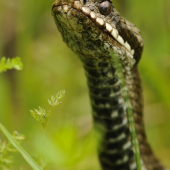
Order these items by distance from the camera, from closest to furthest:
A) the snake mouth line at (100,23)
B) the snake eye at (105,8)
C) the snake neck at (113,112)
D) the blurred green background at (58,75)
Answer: the snake mouth line at (100,23), the snake eye at (105,8), the snake neck at (113,112), the blurred green background at (58,75)

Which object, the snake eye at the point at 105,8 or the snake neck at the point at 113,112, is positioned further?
the snake neck at the point at 113,112

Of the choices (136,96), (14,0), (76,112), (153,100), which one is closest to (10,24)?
(14,0)

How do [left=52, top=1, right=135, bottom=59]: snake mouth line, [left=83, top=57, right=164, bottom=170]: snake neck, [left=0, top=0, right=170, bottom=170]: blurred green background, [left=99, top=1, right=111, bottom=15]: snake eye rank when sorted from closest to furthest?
1. [left=52, top=1, right=135, bottom=59]: snake mouth line
2. [left=99, top=1, right=111, bottom=15]: snake eye
3. [left=83, top=57, right=164, bottom=170]: snake neck
4. [left=0, top=0, right=170, bottom=170]: blurred green background

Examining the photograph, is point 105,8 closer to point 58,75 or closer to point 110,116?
point 110,116

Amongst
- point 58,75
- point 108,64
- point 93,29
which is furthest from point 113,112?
point 58,75

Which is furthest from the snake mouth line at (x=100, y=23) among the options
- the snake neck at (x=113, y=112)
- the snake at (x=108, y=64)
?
the snake neck at (x=113, y=112)

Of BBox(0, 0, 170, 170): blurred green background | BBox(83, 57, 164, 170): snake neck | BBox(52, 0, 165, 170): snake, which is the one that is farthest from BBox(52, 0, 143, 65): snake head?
BBox(0, 0, 170, 170): blurred green background

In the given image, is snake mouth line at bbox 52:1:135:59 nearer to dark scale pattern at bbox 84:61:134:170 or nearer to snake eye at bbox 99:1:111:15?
snake eye at bbox 99:1:111:15

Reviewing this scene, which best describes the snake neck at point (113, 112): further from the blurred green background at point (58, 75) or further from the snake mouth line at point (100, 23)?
the blurred green background at point (58, 75)
